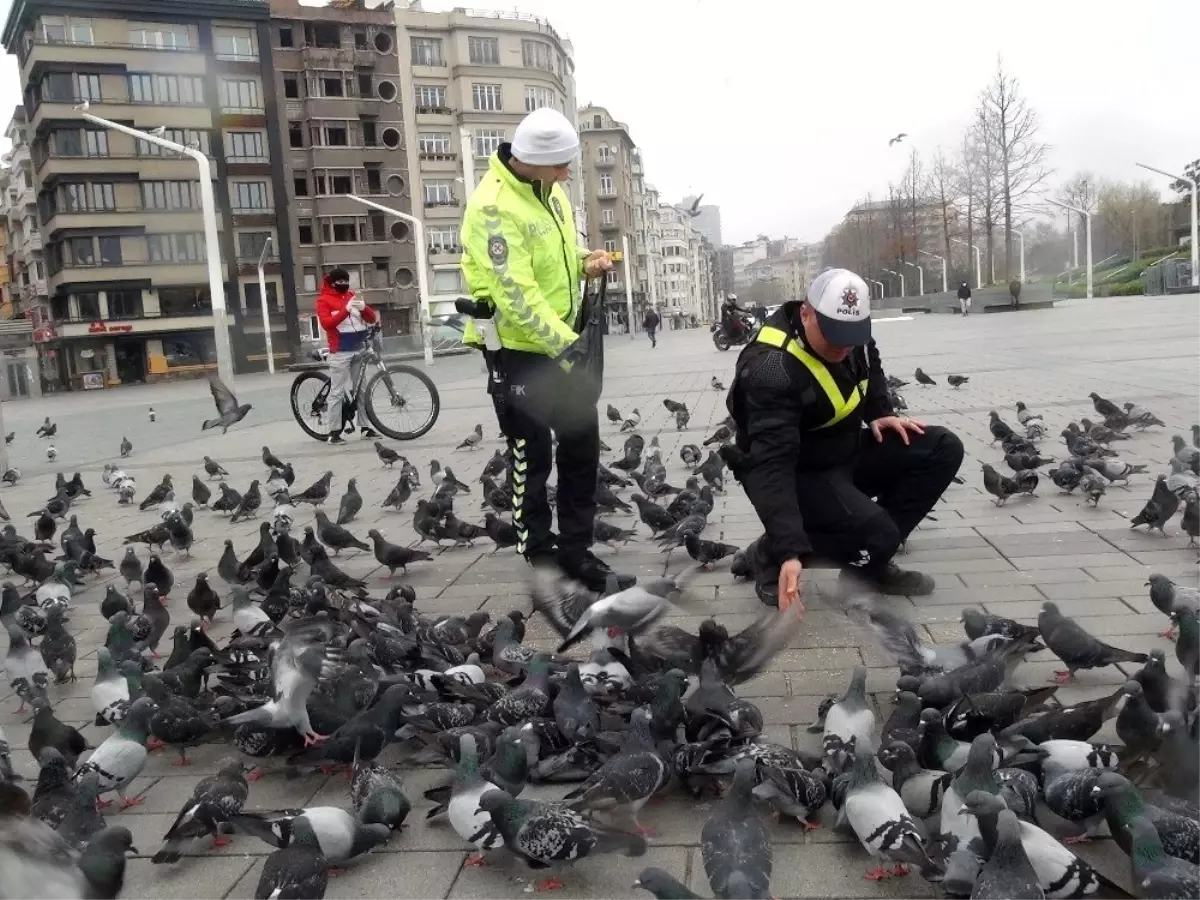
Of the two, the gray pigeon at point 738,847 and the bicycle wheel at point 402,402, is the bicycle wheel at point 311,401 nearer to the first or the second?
the bicycle wheel at point 402,402

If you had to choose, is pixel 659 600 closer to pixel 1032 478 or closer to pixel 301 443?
pixel 1032 478

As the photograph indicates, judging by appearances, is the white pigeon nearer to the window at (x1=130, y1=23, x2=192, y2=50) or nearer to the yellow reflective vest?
the yellow reflective vest

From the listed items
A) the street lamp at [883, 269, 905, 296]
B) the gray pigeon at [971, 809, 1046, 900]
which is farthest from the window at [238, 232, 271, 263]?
the gray pigeon at [971, 809, 1046, 900]

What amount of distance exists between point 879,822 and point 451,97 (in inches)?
2819

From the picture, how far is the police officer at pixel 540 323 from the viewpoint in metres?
5.39

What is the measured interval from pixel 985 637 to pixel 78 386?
52.5 m

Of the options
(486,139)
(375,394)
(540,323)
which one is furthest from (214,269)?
(486,139)

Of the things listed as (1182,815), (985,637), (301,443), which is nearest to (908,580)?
(985,637)

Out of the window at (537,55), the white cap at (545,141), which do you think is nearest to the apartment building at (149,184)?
the window at (537,55)

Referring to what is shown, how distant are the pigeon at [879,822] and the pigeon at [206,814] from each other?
6.22 ft

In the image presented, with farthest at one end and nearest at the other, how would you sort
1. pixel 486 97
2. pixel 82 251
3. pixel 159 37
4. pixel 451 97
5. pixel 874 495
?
pixel 486 97 < pixel 451 97 < pixel 82 251 < pixel 159 37 < pixel 874 495

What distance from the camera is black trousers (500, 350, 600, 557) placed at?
5672mm

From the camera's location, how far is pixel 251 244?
54750 mm

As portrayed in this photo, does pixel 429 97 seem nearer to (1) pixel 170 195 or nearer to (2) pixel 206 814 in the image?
(1) pixel 170 195
